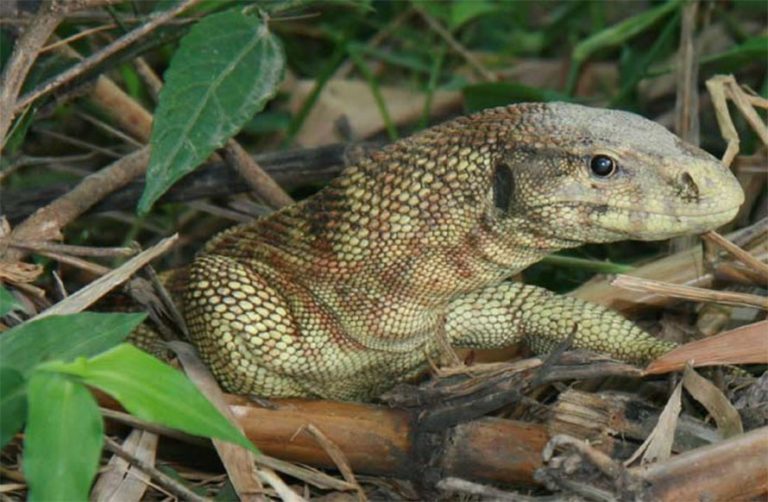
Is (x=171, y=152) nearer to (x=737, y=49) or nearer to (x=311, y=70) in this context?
(x=737, y=49)

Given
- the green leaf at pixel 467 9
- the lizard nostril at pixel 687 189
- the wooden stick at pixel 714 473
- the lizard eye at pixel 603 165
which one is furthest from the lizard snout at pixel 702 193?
the green leaf at pixel 467 9

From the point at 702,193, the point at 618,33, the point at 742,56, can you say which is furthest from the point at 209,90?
the point at 618,33

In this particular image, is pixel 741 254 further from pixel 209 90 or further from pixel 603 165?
pixel 209 90

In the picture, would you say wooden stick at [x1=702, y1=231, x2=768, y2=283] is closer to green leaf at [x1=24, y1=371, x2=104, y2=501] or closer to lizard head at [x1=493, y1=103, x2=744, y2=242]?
lizard head at [x1=493, y1=103, x2=744, y2=242]

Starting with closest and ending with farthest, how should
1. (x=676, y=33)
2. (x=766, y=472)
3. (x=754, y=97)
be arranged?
(x=766, y=472), (x=754, y=97), (x=676, y=33)

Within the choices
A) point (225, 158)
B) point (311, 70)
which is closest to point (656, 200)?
point (225, 158)

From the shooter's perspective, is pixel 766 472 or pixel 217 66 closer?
pixel 766 472
